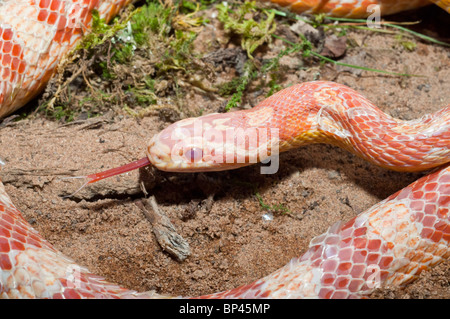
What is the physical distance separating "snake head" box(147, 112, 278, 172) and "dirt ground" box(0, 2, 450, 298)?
459 millimetres

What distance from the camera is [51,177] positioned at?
471 centimetres

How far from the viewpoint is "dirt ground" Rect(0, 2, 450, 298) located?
4.38m

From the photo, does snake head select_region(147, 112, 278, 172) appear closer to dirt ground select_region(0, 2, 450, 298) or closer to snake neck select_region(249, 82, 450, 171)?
snake neck select_region(249, 82, 450, 171)

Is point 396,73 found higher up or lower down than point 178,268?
higher up

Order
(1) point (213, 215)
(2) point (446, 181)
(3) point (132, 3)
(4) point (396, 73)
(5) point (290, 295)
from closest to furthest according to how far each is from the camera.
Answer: (5) point (290, 295), (2) point (446, 181), (1) point (213, 215), (4) point (396, 73), (3) point (132, 3)

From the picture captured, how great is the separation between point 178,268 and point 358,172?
7.11 ft

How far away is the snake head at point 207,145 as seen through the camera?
430cm

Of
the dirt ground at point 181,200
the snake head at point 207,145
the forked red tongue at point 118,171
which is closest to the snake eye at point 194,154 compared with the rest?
the snake head at point 207,145

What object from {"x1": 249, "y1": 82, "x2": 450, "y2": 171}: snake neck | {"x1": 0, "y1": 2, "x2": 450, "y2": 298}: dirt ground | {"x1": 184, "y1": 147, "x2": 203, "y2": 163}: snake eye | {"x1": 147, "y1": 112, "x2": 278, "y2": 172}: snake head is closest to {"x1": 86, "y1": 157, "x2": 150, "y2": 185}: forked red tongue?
{"x1": 147, "y1": 112, "x2": 278, "y2": 172}: snake head

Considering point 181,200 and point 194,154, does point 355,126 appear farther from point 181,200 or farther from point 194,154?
point 181,200

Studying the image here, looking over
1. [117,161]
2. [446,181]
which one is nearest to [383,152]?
[446,181]

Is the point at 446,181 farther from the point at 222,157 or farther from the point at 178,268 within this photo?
the point at 178,268

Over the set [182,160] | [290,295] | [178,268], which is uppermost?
[182,160]

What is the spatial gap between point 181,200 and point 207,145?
2.57ft
